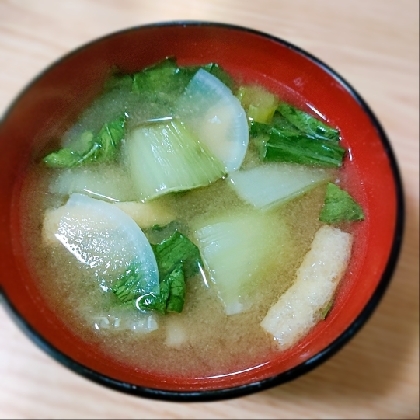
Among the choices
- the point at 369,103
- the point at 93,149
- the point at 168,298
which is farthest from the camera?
Answer: the point at 369,103

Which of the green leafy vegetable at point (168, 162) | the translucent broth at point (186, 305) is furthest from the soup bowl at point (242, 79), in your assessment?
the green leafy vegetable at point (168, 162)

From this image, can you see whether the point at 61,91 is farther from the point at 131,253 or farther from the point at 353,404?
the point at 353,404

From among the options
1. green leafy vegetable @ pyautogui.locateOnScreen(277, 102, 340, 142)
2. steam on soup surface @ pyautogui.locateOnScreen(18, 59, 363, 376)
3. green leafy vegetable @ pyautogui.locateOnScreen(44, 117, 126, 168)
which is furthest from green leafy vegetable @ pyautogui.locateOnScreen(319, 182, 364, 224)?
green leafy vegetable @ pyautogui.locateOnScreen(44, 117, 126, 168)

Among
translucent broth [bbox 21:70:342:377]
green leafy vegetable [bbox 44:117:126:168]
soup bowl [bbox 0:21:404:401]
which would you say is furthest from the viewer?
green leafy vegetable [bbox 44:117:126:168]

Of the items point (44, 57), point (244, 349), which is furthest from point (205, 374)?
point (44, 57)

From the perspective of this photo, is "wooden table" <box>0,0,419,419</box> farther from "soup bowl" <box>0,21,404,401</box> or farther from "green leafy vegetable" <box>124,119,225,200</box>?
"green leafy vegetable" <box>124,119,225,200</box>

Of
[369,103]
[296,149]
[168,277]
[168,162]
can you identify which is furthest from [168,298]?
[369,103]

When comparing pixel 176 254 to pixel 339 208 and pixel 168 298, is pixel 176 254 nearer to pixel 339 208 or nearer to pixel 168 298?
pixel 168 298
